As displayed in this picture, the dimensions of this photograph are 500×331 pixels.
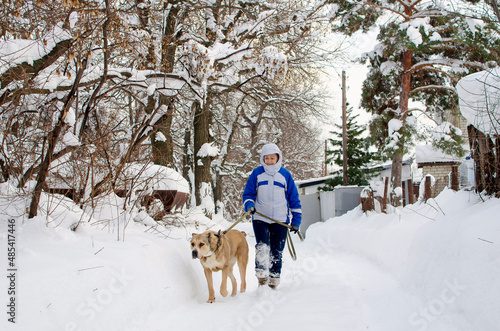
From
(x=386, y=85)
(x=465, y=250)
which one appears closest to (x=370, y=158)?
(x=386, y=85)

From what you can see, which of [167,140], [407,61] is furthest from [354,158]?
[167,140]

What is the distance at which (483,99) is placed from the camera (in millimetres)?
5348

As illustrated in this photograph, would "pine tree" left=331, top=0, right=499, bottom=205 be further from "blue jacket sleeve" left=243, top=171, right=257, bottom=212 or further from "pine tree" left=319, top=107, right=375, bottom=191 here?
"blue jacket sleeve" left=243, top=171, right=257, bottom=212

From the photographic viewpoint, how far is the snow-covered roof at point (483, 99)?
5.13 metres

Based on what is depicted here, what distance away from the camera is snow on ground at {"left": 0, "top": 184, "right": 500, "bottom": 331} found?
3523mm

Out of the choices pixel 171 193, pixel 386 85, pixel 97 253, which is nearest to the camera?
pixel 97 253

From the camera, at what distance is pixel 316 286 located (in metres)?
5.49

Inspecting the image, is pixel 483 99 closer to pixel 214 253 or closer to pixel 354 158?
pixel 214 253

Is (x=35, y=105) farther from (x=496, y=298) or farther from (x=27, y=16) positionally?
(x=496, y=298)

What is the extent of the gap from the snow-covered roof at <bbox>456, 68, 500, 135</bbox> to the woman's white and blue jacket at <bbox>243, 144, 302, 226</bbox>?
2.44 meters

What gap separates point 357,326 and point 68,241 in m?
3.01

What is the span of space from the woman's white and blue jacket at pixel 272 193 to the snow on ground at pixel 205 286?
941mm

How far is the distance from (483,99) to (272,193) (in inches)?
111

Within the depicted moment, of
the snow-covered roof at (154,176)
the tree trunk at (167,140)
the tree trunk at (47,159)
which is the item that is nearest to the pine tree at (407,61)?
the tree trunk at (167,140)
